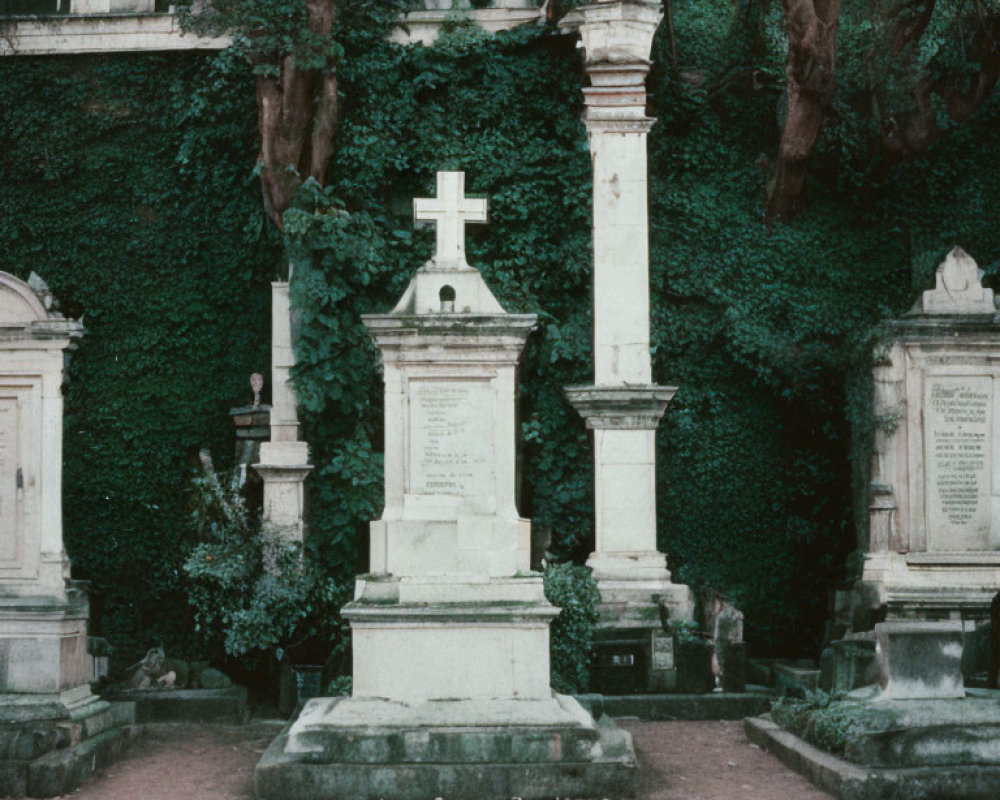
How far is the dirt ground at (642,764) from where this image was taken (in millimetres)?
7223

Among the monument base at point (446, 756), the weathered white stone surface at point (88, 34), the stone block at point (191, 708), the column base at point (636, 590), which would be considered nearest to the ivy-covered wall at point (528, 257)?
the weathered white stone surface at point (88, 34)

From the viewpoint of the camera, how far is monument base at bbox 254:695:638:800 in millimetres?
6707

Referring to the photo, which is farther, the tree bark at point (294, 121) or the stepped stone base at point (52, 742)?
the tree bark at point (294, 121)

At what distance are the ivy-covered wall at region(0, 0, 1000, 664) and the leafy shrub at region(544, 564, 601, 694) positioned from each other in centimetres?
217

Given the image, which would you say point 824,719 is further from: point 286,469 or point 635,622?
point 286,469

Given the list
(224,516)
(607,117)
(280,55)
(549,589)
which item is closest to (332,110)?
(280,55)

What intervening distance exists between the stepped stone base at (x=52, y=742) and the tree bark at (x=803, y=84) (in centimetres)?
808

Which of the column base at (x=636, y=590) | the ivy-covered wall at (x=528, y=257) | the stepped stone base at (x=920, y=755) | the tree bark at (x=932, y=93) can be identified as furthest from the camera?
the tree bark at (x=932, y=93)

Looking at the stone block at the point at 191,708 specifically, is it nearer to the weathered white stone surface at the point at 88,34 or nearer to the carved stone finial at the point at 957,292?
the carved stone finial at the point at 957,292

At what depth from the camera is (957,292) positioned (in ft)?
34.7

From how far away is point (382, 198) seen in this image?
12.7m

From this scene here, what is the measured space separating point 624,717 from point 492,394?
345 cm

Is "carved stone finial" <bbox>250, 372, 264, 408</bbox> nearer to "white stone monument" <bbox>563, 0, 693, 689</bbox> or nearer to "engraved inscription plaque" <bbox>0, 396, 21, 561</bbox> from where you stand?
"white stone monument" <bbox>563, 0, 693, 689</bbox>

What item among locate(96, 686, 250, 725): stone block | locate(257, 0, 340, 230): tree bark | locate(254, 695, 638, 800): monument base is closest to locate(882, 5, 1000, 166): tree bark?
locate(257, 0, 340, 230): tree bark
